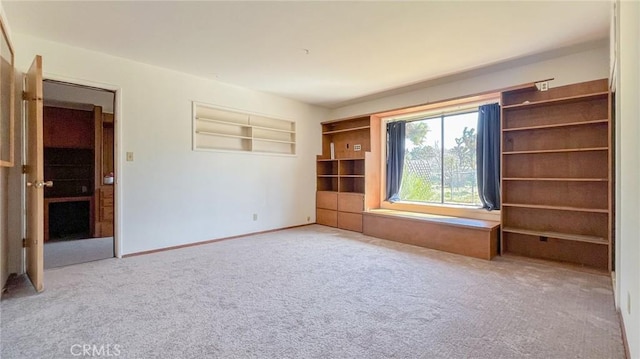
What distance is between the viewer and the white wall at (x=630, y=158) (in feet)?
4.63

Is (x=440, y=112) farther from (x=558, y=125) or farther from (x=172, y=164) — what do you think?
(x=172, y=164)

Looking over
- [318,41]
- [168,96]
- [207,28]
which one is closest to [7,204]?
[168,96]

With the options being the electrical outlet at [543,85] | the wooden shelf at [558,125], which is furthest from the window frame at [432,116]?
the wooden shelf at [558,125]

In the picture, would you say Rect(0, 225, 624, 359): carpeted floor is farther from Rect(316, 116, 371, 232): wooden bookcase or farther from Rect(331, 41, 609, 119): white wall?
Rect(331, 41, 609, 119): white wall

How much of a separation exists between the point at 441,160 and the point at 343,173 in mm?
1962

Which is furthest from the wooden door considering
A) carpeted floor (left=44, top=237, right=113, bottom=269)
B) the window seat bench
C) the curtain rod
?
the curtain rod

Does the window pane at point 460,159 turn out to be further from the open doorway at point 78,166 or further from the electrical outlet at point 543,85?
the open doorway at point 78,166

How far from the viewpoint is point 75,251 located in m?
4.00

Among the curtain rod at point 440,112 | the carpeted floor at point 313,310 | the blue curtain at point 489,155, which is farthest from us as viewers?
the curtain rod at point 440,112

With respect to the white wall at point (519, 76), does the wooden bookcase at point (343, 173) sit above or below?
below

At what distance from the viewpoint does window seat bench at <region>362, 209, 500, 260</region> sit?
141 inches

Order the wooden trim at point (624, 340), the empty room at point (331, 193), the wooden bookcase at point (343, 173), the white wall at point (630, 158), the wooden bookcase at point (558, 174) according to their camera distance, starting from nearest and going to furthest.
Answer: the white wall at point (630, 158)
the wooden trim at point (624, 340)
the empty room at point (331, 193)
the wooden bookcase at point (558, 174)
the wooden bookcase at point (343, 173)

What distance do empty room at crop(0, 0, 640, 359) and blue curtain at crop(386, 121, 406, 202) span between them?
0.16ft

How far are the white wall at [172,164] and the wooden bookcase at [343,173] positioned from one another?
0.96 m
